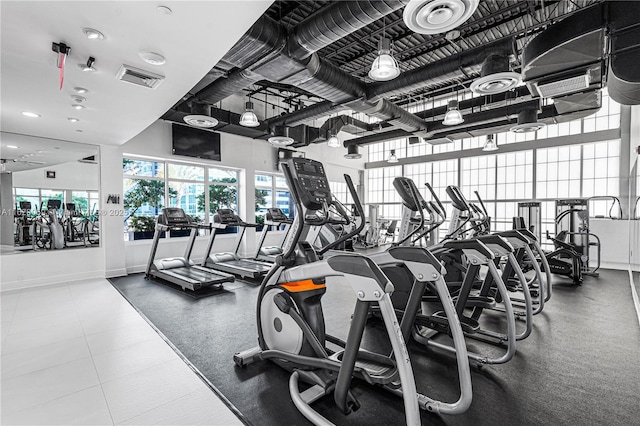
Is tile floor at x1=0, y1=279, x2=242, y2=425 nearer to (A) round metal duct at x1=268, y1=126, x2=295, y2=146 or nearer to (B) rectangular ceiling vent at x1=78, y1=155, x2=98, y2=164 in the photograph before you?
(B) rectangular ceiling vent at x1=78, y1=155, x2=98, y2=164

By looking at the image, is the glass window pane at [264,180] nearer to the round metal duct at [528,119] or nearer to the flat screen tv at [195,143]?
the flat screen tv at [195,143]

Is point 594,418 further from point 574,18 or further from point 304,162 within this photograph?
point 574,18

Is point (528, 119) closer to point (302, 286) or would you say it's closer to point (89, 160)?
point (302, 286)

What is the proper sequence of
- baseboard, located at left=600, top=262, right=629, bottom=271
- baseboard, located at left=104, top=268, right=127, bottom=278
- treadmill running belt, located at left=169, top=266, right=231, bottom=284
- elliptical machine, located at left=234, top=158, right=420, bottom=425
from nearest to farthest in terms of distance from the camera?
elliptical machine, located at left=234, top=158, right=420, bottom=425 → treadmill running belt, located at left=169, top=266, right=231, bottom=284 → baseboard, located at left=104, top=268, right=127, bottom=278 → baseboard, located at left=600, top=262, right=629, bottom=271

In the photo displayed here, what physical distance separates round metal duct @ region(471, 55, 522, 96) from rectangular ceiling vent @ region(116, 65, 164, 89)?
4.06 meters

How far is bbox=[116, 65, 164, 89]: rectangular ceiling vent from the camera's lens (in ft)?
9.93

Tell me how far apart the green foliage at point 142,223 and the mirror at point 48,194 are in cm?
83

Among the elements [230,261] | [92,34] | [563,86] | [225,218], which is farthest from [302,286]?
[230,261]

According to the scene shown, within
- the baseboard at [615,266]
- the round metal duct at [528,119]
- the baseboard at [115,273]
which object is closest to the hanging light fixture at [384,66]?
the round metal duct at [528,119]

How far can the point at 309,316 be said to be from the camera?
7.66 feet

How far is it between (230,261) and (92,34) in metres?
5.11

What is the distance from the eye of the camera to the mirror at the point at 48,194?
5.31 metres

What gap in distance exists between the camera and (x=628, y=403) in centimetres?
211

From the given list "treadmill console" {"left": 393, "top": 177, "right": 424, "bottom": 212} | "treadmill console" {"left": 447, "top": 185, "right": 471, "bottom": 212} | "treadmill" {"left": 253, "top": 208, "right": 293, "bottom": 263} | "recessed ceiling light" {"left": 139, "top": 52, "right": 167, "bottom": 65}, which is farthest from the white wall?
"treadmill console" {"left": 447, "top": 185, "right": 471, "bottom": 212}
